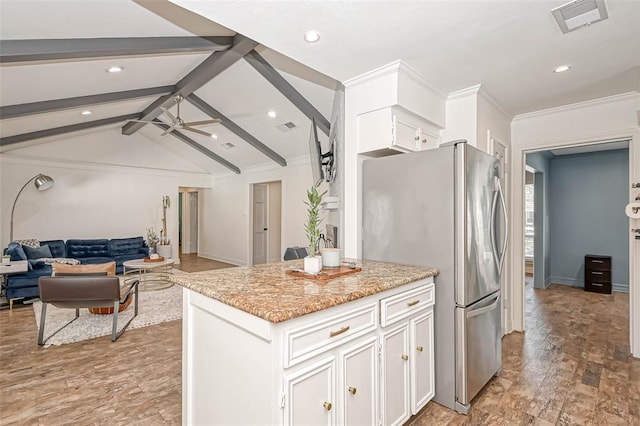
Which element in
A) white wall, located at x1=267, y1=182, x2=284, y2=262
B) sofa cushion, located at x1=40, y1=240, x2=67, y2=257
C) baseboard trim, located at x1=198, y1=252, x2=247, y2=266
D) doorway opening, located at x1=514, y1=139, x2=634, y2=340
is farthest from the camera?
white wall, located at x1=267, y1=182, x2=284, y2=262

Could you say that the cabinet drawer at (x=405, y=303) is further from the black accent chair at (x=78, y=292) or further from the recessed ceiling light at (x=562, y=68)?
the black accent chair at (x=78, y=292)

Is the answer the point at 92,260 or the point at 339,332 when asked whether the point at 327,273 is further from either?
the point at 92,260

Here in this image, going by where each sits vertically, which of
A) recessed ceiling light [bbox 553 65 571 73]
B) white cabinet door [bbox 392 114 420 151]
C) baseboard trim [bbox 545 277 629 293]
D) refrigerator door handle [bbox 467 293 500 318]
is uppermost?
recessed ceiling light [bbox 553 65 571 73]

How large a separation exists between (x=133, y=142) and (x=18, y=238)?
3.05m

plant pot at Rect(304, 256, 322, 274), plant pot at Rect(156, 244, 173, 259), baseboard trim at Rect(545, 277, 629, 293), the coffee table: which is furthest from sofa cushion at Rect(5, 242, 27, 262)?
baseboard trim at Rect(545, 277, 629, 293)

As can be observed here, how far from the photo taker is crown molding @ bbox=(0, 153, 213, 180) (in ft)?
21.0

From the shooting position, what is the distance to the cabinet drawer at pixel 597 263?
5.38 m

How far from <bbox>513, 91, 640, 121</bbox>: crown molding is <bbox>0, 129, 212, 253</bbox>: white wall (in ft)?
26.4

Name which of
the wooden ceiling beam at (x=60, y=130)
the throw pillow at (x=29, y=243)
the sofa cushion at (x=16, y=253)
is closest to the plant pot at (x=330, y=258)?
the sofa cushion at (x=16, y=253)

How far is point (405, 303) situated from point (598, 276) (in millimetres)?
5539

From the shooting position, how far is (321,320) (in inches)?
55.8

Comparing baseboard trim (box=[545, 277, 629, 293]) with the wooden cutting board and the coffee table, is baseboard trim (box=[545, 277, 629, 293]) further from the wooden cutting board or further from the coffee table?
the coffee table

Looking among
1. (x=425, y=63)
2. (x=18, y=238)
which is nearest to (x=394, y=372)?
(x=425, y=63)

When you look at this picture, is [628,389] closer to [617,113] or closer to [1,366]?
[617,113]
